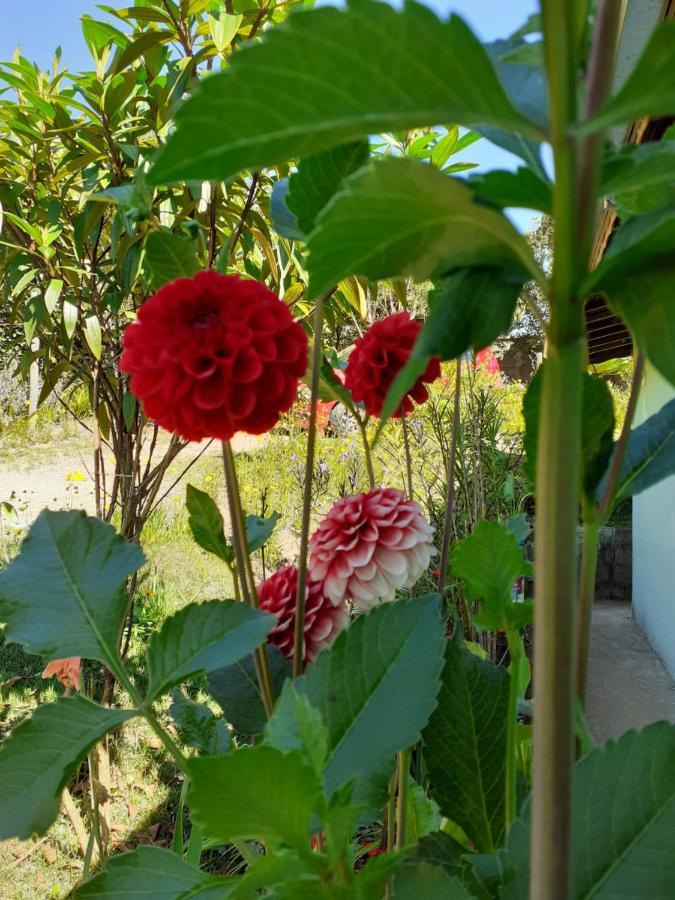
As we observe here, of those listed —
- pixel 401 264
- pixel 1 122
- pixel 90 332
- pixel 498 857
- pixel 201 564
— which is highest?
pixel 1 122

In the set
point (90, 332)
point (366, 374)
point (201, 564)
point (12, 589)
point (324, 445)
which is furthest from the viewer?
point (324, 445)

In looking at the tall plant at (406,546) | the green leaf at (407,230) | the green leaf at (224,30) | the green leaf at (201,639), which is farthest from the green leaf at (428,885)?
the green leaf at (224,30)

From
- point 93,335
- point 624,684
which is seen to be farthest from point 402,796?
point 624,684

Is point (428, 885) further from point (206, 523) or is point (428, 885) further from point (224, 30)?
point (224, 30)

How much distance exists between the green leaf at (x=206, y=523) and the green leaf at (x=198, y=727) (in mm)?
91

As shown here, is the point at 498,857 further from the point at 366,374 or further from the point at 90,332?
the point at 90,332

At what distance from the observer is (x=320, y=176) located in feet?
1.14

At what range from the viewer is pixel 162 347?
1.17 ft

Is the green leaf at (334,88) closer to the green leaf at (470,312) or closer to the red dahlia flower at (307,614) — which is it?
the green leaf at (470,312)

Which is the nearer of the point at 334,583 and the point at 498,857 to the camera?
the point at 498,857

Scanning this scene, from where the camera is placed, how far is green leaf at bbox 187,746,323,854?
0.20 meters

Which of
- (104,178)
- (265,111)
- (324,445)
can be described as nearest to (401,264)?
(265,111)

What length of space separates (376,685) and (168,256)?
Result: 0.26 m

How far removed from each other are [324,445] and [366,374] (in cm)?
467
